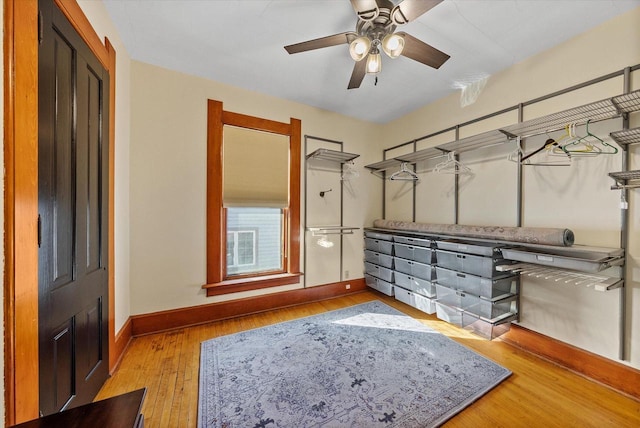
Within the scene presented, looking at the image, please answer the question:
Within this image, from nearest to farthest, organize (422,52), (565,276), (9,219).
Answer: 1. (9,219)
2. (422,52)
3. (565,276)

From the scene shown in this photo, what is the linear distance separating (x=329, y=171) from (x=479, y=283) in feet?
7.65

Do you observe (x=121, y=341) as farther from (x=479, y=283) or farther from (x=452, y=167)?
(x=452, y=167)

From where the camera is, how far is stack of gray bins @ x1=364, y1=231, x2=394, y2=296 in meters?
3.35

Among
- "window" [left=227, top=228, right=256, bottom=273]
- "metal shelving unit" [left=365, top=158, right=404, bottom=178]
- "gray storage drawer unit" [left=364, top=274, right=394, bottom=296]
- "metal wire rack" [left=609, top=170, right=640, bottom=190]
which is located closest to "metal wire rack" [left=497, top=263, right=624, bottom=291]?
"metal wire rack" [left=609, top=170, right=640, bottom=190]

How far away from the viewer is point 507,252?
6.91 feet

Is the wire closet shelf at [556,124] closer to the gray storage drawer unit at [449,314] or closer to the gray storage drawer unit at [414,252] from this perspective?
the gray storage drawer unit at [414,252]

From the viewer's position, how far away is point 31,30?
3.38ft

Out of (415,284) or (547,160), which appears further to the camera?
(415,284)

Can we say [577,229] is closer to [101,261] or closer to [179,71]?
[101,261]

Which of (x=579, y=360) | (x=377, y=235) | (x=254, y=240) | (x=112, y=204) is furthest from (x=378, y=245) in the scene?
(x=112, y=204)

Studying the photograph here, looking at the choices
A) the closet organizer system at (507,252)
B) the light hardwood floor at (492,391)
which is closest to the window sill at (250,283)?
the light hardwood floor at (492,391)

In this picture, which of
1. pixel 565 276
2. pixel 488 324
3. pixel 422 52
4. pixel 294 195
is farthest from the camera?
pixel 294 195

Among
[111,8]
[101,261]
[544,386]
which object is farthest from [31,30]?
[544,386]

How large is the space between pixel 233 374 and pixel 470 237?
8.55 feet
